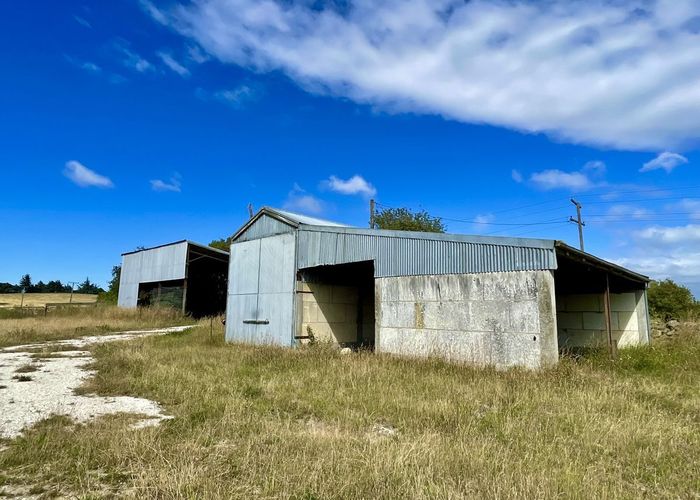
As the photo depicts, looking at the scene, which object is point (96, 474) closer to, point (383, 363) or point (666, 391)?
point (383, 363)

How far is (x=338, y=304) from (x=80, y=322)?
17592 mm

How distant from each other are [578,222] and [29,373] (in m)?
37.9

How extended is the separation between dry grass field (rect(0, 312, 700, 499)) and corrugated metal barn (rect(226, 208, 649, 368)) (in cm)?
121

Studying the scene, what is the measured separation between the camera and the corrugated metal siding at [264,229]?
16859mm

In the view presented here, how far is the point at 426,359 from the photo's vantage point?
11578mm

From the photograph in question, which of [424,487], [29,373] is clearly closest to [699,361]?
[424,487]

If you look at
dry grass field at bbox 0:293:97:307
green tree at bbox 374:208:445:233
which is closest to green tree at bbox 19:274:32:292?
dry grass field at bbox 0:293:97:307

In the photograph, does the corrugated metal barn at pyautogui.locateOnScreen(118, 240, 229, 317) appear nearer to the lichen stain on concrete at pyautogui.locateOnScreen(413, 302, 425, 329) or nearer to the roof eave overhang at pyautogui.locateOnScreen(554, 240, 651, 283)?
the lichen stain on concrete at pyautogui.locateOnScreen(413, 302, 425, 329)

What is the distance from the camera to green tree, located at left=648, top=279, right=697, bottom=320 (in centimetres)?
2250

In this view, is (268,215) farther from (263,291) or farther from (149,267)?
(149,267)

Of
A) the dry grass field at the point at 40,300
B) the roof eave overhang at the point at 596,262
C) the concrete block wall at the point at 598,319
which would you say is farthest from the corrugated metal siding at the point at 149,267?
the roof eave overhang at the point at 596,262

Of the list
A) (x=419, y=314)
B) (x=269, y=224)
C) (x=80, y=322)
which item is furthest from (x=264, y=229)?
(x=80, y=322)

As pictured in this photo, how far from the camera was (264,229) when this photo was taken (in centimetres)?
1788

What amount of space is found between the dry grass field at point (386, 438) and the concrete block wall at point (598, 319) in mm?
4411
